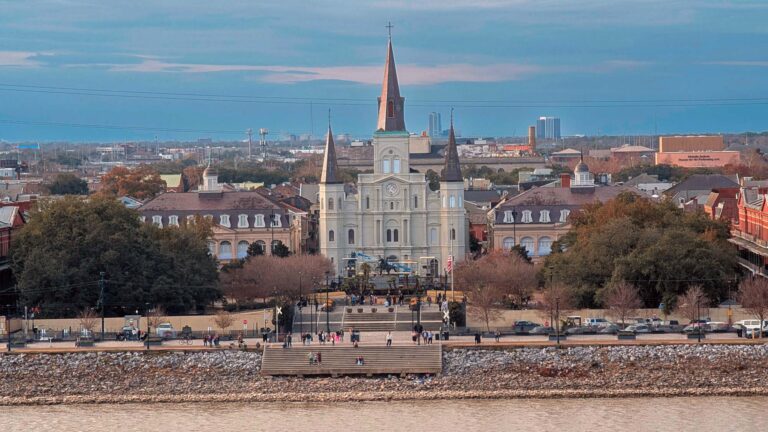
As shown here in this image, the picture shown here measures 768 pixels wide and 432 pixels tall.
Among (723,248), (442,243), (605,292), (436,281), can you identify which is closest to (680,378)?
(605,292)

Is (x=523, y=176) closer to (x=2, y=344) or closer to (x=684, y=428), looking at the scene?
(x=2, y=344)

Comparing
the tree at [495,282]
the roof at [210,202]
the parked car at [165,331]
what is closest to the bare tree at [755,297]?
the tree at [495,282]

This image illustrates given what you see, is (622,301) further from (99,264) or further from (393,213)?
(393,213)

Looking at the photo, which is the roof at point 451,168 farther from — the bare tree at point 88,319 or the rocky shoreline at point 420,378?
the rocky shoreline at point 420,378

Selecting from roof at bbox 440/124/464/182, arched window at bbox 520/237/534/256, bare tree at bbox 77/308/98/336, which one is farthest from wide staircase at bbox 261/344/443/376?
arched window at bbox 520/237/534/256

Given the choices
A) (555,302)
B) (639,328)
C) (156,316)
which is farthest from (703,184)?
(156,316)

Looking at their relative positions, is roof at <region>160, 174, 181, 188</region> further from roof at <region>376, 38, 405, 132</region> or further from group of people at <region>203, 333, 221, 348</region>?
group of people at <region>203, 333, 221, 348</region>
